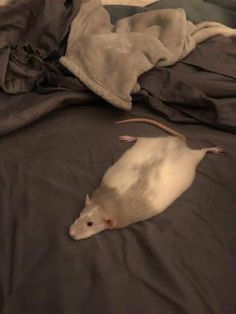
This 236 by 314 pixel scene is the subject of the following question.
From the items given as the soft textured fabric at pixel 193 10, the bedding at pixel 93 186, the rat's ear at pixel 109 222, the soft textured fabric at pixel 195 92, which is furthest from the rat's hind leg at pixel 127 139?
the soft textured fabric at pixel 193 10

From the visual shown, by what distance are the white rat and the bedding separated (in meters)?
0.02

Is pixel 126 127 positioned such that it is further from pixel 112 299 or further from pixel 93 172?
pixel 112 299

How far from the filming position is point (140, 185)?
81 centimetres

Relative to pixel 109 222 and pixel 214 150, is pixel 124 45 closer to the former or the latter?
pixel 214 150

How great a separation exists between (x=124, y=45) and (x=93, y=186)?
1.43 feet

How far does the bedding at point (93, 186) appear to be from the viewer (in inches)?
26.0

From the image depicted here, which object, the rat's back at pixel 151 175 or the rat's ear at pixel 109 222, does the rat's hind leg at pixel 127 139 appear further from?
the rat's ear at pixel 109 222

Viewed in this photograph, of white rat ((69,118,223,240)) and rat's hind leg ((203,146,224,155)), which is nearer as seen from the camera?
white rat ((69,118,223,240))

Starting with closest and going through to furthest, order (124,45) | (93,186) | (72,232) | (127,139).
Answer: (72,232), (93,186), (127,139), (124,45)

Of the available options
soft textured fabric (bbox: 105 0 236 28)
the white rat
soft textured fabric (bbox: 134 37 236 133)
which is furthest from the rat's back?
soft textured fabric (bbox: 105 0 236 28)

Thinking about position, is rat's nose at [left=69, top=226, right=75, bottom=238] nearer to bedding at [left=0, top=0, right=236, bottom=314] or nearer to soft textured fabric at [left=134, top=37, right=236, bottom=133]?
bedding at [left=0, top=0, right=236, bottom=314]

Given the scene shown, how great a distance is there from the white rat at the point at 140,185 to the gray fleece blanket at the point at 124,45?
16 centimetres

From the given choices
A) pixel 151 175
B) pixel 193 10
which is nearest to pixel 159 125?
pixel 151 175

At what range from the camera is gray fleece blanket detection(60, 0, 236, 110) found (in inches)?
39.6
